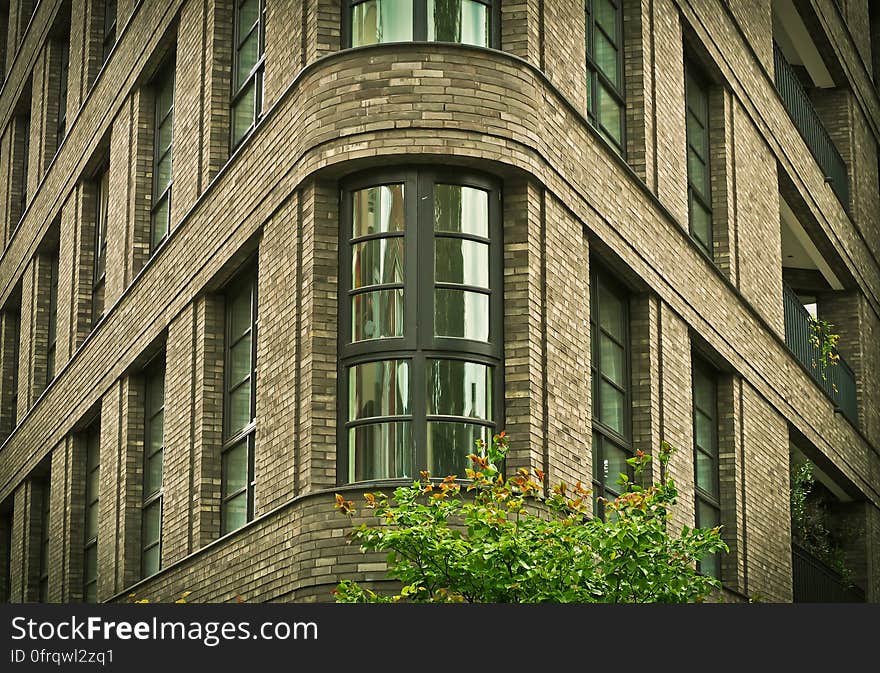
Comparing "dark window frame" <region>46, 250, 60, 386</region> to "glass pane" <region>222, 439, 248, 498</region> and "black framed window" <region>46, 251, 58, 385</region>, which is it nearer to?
"black framed window" <region>46, 251, 58, 385</region>

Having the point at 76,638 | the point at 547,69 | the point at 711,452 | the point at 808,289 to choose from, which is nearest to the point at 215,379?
the point at 547,69

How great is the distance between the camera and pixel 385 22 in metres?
17.6

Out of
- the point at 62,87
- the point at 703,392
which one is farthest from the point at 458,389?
the point at 62,87

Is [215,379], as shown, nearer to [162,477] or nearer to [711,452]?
[162,477]

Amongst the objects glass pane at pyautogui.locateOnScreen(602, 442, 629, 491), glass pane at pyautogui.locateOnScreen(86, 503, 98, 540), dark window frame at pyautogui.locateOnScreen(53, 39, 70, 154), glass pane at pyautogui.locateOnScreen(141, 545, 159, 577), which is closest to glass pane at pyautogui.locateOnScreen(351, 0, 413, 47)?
glass pane at pyautogui.locateOnScreen(602, 442, 629, 491)

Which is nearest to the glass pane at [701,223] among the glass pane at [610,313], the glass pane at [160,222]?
the glass pane at [610,313]

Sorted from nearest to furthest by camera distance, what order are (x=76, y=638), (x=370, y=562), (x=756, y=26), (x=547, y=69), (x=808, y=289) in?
(x=76, y=638), (x=370, y=562), (x=547, y=69), (x=756, y=26), (x=808, y=289)

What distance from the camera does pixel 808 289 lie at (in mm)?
32656

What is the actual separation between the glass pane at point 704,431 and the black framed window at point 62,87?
14.9 meters

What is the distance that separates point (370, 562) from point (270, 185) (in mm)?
4767

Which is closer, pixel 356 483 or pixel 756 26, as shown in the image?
pixel 356 483

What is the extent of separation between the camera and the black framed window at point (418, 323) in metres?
16.3

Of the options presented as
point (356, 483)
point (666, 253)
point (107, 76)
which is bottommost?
point (356, 483)

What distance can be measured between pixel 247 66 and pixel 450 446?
21.7 feet
